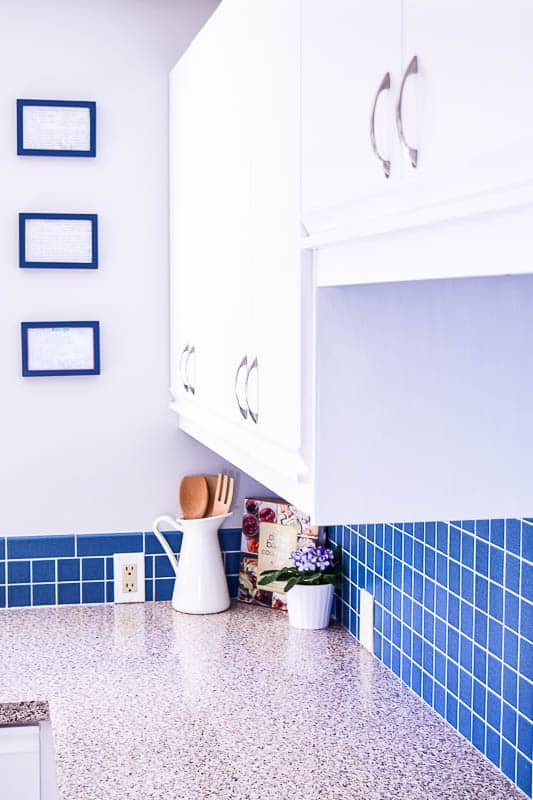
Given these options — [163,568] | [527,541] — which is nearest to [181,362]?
[163,568]

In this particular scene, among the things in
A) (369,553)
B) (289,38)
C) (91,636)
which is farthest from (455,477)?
(91,636)

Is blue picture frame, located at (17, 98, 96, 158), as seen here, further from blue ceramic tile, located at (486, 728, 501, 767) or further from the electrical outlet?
blue ceramic tile, located at (486, 728, 501, 767)

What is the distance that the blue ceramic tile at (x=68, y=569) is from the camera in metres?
2.71

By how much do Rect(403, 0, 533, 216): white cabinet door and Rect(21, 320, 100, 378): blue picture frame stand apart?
1.74 meters

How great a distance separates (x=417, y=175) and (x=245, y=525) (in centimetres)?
181

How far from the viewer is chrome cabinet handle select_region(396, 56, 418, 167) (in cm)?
102

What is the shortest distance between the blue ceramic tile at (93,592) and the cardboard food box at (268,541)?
37 cm

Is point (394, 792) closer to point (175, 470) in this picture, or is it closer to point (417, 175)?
point (417, 175)

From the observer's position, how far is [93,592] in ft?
8.98

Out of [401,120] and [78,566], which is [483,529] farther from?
[78,566]

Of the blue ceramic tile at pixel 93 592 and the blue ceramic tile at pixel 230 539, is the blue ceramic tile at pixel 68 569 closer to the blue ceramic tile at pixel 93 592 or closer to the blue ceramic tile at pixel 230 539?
the blue ceramic tile at pixel 93 592

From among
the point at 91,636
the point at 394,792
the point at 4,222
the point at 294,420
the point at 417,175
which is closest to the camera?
the point at 417,175

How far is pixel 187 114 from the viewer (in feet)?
8.00

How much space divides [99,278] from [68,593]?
0.83 metres
